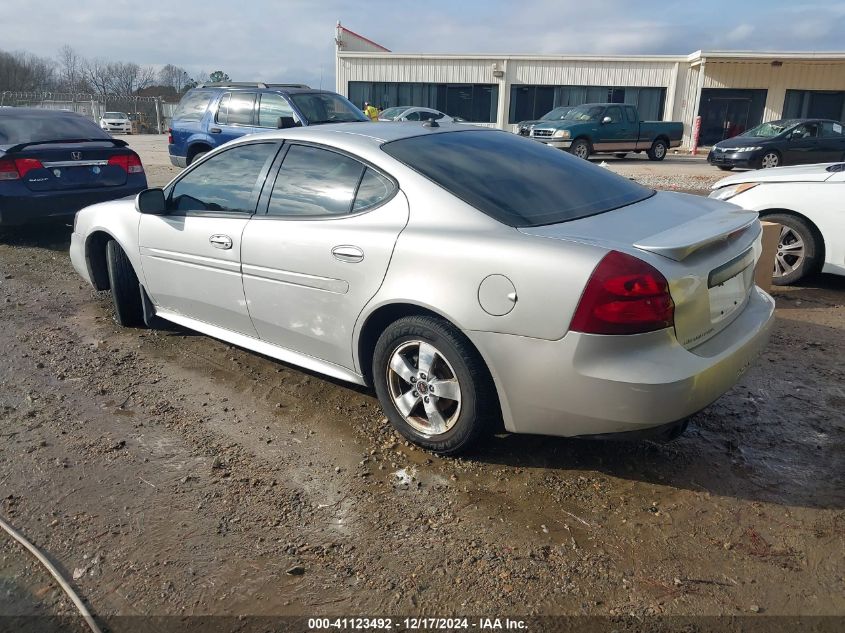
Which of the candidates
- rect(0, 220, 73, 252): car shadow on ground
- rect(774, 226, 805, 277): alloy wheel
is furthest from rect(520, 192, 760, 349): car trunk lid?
rect(0, 220, 73, 252): car shadow on ground

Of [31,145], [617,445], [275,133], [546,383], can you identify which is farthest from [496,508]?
[31,145]

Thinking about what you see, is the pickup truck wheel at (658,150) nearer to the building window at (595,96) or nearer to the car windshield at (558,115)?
the car windshield at (558,115)

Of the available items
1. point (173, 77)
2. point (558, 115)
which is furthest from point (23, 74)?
point (558, 115)

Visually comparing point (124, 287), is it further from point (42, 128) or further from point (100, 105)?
point (100, 105)

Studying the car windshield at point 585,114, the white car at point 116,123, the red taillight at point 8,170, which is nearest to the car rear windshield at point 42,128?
the red taillight at point 8,170

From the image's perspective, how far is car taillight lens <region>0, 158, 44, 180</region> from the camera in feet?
24.4

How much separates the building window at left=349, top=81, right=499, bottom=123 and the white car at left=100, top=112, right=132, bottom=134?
587 inches

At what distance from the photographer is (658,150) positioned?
22.6 metres

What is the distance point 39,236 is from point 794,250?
8.71 m

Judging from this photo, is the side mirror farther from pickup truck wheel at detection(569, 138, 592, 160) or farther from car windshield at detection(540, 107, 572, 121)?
car windshield at detection(540, 107, 572, 121)

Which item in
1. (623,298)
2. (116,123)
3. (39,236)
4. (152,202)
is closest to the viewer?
(623,298)

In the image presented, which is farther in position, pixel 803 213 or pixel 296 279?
pixel 803 213

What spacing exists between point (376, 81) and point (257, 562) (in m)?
33.7

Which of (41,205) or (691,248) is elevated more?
(691,248)
